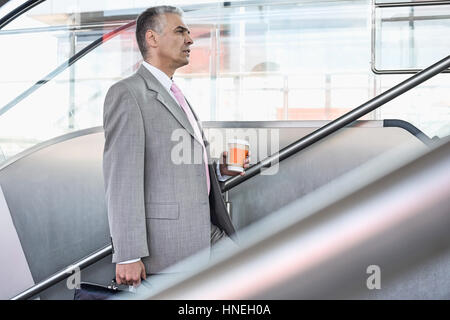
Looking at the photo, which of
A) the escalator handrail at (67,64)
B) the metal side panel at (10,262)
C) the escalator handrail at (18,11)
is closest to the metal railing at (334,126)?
the metal side panel at (10,262)

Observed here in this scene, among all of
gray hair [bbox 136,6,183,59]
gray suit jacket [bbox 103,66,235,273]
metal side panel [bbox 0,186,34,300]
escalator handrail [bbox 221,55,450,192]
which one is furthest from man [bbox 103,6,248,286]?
metal side panel [bbox 0,186,34,300]

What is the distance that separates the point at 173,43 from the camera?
1.83 metres

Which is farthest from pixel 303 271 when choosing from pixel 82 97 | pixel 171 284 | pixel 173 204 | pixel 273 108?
pixel 82 97

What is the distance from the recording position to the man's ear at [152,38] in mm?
1832

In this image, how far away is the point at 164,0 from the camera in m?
3.41

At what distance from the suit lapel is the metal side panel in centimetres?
185

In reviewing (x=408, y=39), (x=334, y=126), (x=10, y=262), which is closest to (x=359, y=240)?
(x=334, y=126)

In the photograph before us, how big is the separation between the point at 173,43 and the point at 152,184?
1.85ft

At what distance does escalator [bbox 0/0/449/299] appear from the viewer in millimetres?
2523

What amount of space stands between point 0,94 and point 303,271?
3.71m

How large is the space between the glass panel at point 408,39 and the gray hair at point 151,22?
160cm

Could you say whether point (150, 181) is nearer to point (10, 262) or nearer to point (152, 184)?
point (152, 184)

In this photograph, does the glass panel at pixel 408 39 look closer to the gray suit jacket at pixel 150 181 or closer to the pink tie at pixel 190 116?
the pink tie at pixel 190 116

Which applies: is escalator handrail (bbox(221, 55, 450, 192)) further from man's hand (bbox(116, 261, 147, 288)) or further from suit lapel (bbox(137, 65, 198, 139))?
man's hand (bbox(116, 261, 147, 288))
